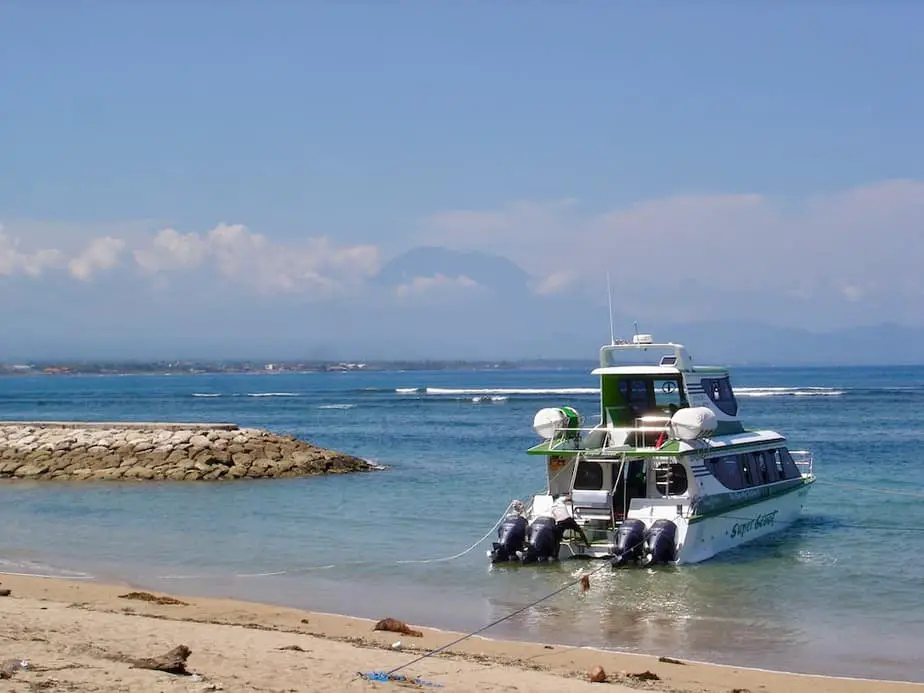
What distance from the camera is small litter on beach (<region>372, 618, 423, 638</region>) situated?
14.0 meters

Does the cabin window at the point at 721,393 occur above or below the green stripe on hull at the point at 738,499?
above

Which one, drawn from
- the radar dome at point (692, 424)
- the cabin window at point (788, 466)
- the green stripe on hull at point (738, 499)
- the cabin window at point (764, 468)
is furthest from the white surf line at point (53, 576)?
the cabin window at point (788, 466)

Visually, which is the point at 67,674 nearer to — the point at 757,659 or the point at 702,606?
the point at 757,659

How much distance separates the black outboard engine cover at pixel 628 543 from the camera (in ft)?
61.1

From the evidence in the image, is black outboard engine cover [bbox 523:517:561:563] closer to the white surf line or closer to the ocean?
the ocean

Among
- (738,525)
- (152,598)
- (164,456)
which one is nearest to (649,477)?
(738,525)

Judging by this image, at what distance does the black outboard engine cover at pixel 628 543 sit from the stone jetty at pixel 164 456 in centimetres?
1783

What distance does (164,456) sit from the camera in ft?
115

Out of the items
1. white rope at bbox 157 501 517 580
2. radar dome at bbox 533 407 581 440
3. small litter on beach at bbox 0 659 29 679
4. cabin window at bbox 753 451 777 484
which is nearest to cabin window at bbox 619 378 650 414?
radar dome at bbox 533 407 581 440

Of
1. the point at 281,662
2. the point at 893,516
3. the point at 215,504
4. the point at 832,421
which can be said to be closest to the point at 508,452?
the point at 215,504

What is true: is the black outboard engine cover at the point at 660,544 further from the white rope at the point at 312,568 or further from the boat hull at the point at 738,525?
the white rope at the point at 312,568

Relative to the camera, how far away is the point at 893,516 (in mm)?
24812

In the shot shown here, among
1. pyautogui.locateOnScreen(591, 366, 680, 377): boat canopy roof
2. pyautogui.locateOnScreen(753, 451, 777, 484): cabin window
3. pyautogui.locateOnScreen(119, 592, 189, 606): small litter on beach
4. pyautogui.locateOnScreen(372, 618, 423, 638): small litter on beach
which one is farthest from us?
pyautogui.locateOnScreen(753, 451, 777, 484): cabin window

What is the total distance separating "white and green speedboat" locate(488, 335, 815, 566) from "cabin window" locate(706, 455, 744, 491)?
24mm
